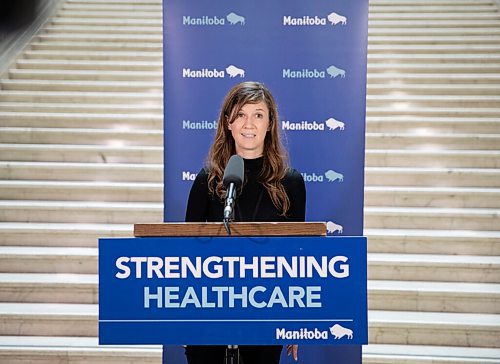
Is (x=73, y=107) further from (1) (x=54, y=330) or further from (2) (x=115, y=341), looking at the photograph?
(2) (x=115, y=341)

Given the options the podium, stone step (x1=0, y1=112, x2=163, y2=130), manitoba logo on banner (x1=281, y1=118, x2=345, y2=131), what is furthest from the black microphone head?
stone step (x1=0, y1=112, x2=163, y2=130)

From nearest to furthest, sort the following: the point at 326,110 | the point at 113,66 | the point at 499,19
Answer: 1. the point at 326,110
2. the point at 113,66
3. the point at 499,19

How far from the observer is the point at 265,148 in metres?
2.61

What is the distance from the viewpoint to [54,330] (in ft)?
16.1

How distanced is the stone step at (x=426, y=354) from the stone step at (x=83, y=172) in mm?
2566

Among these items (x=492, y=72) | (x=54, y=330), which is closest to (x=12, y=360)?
(x=54, y=330)

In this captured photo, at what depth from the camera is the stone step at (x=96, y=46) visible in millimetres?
8062

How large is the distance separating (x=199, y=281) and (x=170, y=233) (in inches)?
5.9

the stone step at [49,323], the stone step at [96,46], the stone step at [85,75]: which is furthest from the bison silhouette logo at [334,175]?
the stone step at [96,46]

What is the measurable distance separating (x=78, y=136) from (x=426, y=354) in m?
3.79

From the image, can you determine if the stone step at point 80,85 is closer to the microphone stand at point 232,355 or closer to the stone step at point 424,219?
the stone step at point 424,219

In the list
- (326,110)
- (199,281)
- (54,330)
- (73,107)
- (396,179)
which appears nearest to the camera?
(199,281)

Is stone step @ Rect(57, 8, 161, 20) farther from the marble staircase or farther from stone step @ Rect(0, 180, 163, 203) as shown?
stone step @ Rect(0, 180, 163, 203)

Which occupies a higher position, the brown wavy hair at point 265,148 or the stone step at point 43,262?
the brown wavy hair at point 265,148
